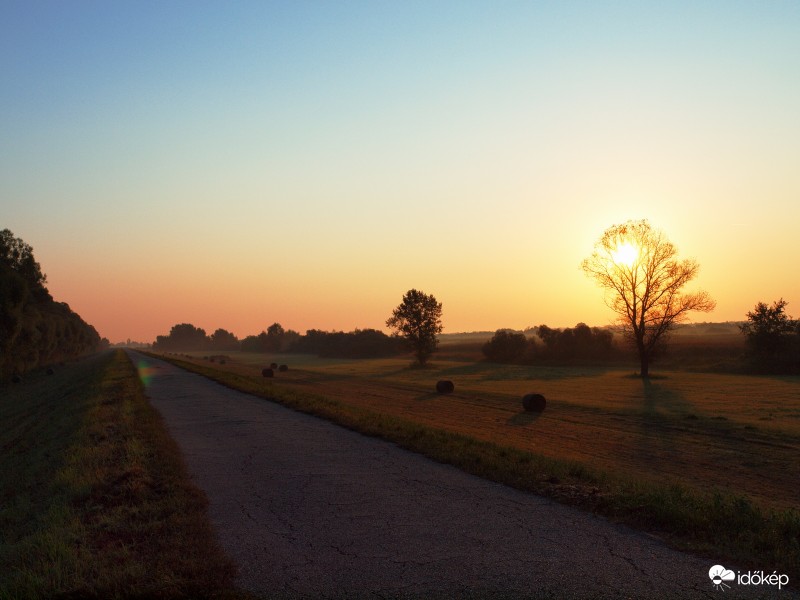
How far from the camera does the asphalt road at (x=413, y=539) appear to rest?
5762 millimetres

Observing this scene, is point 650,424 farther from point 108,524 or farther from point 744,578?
point 108,524

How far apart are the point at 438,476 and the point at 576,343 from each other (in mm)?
69303

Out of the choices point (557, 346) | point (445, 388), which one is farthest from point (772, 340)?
point (445, 388)

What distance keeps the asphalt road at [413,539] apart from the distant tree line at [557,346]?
67235mm

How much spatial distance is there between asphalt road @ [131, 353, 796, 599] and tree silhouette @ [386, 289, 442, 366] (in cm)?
Result: 6516

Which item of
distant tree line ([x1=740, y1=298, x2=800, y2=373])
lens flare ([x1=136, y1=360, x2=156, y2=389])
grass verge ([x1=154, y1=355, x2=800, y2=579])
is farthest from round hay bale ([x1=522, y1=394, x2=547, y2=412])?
distant tree line ([x1=740, y1=298, x2=800, y2=373])

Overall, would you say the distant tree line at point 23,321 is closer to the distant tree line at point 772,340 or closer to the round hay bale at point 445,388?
the round hay bale at point 445,388

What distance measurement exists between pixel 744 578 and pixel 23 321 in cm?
6494

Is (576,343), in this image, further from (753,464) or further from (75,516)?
(75,516)

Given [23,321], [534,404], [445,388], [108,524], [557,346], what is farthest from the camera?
[557,346]

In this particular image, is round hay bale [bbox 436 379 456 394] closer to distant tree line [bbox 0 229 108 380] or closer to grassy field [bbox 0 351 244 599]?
grassy field [bbox 0 351 244 599]

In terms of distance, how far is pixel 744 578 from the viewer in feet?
19.6

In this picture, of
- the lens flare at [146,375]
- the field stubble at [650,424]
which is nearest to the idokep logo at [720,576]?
the field stubble at [650,424]

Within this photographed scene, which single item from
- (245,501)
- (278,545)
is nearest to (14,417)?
(245,501)
